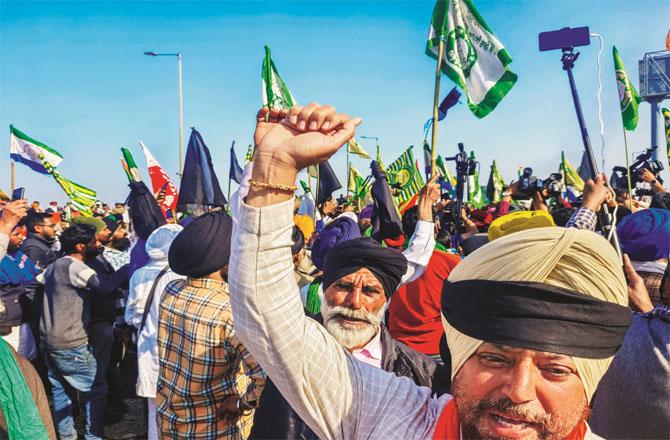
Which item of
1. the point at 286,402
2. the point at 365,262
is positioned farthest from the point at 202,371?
the point at 365,262

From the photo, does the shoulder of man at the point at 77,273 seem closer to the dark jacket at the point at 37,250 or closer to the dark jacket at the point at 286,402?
the dark jacket at the point at 37,250

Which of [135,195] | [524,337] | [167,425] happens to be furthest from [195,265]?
[135,195]

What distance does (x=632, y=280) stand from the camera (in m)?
2.51

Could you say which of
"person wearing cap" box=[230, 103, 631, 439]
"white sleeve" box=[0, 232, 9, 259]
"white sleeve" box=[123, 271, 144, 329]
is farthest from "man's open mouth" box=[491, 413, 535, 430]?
"white sleeve" box=[123, 271, 144, 329]

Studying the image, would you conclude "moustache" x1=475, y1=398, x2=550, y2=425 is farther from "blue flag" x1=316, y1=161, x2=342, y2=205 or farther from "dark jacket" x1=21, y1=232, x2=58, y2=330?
"blue flag" x1=316, y1=161, x2=342, y2=205

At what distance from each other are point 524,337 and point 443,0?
15.4 ft

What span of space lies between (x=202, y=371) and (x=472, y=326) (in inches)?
69.0

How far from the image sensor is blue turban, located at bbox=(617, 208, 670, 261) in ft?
10.4

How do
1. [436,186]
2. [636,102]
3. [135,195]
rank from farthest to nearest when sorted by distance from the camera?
[636,102]
[135,195]
[436,186]

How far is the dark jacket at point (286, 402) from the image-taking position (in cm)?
205

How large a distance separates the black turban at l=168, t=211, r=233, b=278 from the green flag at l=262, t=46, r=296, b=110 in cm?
411

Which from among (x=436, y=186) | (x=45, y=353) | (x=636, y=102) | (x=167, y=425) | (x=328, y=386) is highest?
(x=636, y=102)

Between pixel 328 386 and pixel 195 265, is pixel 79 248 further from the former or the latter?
pixel 328 386

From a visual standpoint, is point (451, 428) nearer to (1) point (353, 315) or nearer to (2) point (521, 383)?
(2) point (521, 383)
